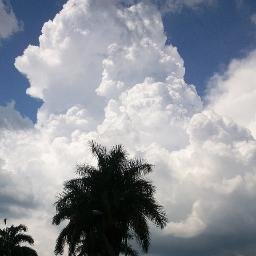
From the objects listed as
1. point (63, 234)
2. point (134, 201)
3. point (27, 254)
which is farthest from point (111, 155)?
point (27, 254)

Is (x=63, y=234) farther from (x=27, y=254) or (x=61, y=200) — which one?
(x=27, y=254)

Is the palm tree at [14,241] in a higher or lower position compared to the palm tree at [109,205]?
higher

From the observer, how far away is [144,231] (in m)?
33.8

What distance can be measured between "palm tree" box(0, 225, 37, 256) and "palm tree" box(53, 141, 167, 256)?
29.5 m

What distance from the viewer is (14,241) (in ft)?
214

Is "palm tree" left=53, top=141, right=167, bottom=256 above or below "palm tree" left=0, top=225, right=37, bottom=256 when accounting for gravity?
below

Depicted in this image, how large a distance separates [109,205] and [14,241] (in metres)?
36.4

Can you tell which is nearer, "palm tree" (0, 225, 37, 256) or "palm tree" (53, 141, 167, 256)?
"palm tree" (53, 141, 167, 256)

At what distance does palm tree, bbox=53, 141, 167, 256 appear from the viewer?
111 feet

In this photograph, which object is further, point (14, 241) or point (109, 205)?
point (14, 241)

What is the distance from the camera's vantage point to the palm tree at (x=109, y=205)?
111ft

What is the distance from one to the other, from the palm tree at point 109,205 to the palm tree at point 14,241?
29483 mm

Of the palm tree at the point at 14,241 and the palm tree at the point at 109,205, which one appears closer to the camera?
the palm tree at the point at 109,205

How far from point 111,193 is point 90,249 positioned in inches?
240
